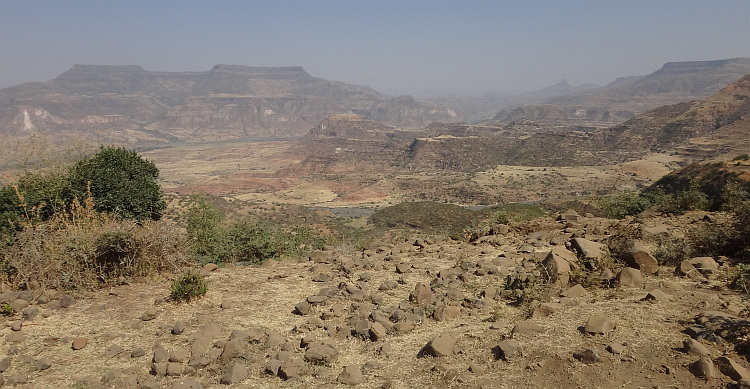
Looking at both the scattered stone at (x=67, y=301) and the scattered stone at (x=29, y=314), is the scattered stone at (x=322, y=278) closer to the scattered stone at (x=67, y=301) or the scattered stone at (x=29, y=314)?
the scattered stone at (x=67, y=301)

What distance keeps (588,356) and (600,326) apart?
64 centimetres

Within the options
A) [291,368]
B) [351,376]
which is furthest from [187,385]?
[351,376]

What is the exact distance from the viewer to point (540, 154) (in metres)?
88.7

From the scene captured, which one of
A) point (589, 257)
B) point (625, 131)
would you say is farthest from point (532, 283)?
point (625, 131)

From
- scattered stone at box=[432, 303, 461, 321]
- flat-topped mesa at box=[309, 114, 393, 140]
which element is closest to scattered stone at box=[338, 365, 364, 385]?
scattered stone at box=[432, 303, 461, 321]

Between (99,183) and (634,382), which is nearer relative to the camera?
(634,382)

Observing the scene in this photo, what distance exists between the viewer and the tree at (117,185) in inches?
585

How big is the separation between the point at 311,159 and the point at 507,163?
56.4 meters

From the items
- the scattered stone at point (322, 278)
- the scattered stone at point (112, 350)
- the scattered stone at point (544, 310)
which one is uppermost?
the scattered stone at point (544, 310)

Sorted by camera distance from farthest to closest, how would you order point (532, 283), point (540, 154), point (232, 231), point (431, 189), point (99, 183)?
point (540, 154), point (431, 189), point (99, 183), point (232, 231), point (532, 283)

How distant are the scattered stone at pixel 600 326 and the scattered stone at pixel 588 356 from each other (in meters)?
0.50

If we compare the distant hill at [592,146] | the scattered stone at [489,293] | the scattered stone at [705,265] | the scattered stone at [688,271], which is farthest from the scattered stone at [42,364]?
the distant hill at [592,146]

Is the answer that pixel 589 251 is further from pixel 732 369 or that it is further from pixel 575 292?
pixel 732 369

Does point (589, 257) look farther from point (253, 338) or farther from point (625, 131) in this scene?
point (625, 131)
